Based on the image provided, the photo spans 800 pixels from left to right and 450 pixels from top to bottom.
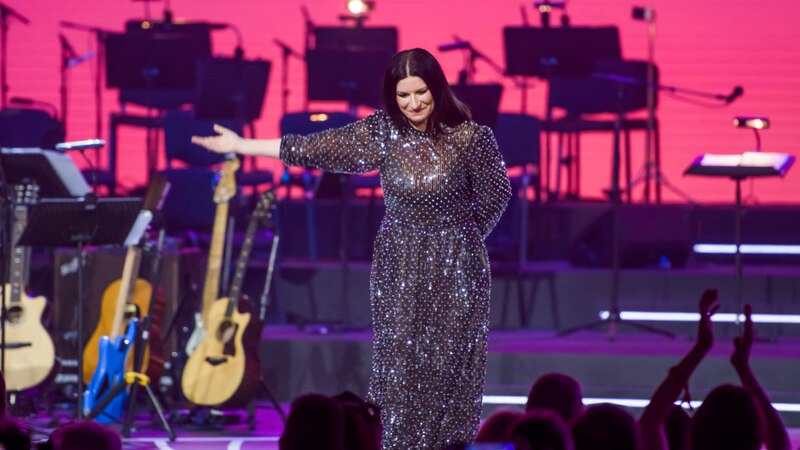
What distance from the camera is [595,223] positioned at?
820 cm

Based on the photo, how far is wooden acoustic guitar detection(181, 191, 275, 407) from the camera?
253 inches

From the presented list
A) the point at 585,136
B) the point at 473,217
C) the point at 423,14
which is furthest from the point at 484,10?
the point at 473,217

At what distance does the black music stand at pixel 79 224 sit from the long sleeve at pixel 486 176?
2.42m

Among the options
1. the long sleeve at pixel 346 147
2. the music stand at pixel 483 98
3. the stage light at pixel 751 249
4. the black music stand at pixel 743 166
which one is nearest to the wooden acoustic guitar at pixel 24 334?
the music stand at pixel 483 98

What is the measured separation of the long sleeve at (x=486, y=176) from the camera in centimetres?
412

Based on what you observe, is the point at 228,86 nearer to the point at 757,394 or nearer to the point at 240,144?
the point at 240,144

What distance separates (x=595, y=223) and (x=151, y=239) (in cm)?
257

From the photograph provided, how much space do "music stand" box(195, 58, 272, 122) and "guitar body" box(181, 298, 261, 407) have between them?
73.8 inches

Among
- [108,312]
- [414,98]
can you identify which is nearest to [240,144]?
[414,98]

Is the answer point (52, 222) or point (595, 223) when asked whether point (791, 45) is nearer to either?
point (595, 223)

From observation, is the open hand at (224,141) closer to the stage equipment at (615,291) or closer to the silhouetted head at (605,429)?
the silhouetted head at (605,429)

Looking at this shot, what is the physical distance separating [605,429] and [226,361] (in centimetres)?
347

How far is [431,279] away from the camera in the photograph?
13.6 feet

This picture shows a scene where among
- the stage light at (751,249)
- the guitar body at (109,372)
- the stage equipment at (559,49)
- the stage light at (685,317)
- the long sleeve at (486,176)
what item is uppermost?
the stage equipment at (559,49)
